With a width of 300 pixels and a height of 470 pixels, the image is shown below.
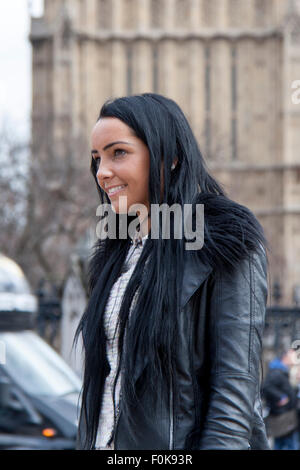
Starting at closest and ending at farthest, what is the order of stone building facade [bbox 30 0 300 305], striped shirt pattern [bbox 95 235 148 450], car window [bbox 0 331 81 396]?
striped shirt pattern [bbox 95 235 148 450] < car window [bbox 0 331 81 396] < stone building facade [bbox 30 0 300 305]

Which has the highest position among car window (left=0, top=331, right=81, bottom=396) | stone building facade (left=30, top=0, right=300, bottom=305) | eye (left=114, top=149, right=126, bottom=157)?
stone building facade (left=30, top=0, right=300, bottom=305)

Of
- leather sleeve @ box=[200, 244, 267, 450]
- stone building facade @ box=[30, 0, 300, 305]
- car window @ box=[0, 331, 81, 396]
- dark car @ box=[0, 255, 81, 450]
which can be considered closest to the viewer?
leather sleeve @ box=[200, 244, 267, 450]

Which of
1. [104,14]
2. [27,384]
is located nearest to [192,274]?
[27,384]

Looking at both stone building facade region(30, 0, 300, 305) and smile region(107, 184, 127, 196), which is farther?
stone building facade region(30, 0, 300, 305)

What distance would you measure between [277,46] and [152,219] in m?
41.2

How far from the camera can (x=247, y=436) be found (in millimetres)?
1809

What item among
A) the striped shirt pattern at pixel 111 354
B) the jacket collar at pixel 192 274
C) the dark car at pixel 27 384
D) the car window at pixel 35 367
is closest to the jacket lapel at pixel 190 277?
the jacket collar at pixel 192 274

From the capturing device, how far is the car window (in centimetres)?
570

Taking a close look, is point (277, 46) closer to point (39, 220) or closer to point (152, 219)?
point (39, 220)

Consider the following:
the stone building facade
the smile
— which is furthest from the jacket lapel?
the stone building facade

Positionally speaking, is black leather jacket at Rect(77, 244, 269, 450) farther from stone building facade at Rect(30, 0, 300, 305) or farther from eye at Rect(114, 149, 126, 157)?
stone building facade at Rect(30, 0, 300, 305)

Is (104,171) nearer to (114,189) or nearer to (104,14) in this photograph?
(114,189)

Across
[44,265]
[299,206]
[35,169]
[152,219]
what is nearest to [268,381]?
[152,219]

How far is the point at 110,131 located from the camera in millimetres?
2029
